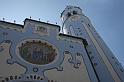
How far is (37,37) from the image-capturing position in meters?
13.7

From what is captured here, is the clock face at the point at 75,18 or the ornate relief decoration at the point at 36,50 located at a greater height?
the clock face at the point at 75,18

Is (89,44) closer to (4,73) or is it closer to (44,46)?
(44,46)

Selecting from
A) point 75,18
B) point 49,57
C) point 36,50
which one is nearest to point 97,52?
point 49,57

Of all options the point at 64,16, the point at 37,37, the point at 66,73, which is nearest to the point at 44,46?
the point at 37,37

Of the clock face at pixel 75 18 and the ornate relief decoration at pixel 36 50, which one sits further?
the clock face at pixel 75 18

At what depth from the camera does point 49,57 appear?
41.5 ft

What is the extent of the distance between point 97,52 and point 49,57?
4.71m

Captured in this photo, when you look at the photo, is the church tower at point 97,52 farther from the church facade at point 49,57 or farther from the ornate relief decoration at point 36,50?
the ornate relief decoration at point 36,50

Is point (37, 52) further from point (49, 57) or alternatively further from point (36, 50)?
point (49, 57)

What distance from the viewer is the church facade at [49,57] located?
10969 millimetres

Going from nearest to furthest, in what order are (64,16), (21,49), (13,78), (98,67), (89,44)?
(13,78)
(21,49)
(98,67)
(89,44)
(64,16)

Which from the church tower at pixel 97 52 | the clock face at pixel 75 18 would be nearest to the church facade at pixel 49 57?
the church tower at pixel 97 52

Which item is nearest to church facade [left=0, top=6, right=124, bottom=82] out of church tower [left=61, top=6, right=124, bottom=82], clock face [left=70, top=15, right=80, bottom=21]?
church tower [left=61, top=6, right=124, bottom=82]

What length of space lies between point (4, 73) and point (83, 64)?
195 inches
